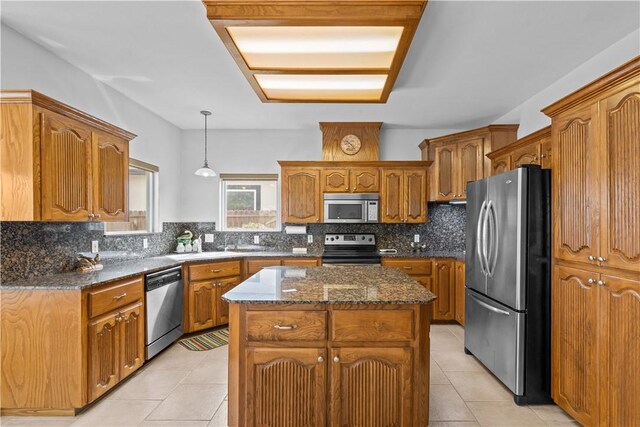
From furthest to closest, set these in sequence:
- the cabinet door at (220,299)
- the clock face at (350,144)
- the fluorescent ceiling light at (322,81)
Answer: the clock face at (350,144) < the cabinet door at (220,299) < the fluorescent ceiling light at (322,81)

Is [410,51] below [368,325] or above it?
above

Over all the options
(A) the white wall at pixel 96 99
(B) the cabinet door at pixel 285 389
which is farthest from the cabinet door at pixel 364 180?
(B) the cabinet door at pixel 285 389

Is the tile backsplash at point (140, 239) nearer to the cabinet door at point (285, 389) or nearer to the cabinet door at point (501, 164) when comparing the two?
the cabinet door at point (501, 164)

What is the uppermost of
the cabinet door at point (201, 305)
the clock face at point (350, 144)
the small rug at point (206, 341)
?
Result: the clock face at point (350, 144)

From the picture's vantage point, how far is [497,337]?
2.69 metres

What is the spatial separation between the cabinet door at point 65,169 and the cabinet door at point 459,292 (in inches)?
154

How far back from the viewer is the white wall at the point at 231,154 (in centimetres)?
491

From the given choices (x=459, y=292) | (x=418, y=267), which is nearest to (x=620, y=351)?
(x=459, y=292)

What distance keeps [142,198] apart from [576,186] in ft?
14.4

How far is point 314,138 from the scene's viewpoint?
16.1 feet

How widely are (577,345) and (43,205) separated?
3649 mm

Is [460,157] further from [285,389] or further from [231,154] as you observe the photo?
[285,389]

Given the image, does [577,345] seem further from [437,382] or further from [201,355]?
[201,355]

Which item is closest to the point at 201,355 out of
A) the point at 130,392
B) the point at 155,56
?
the point at 130,392
